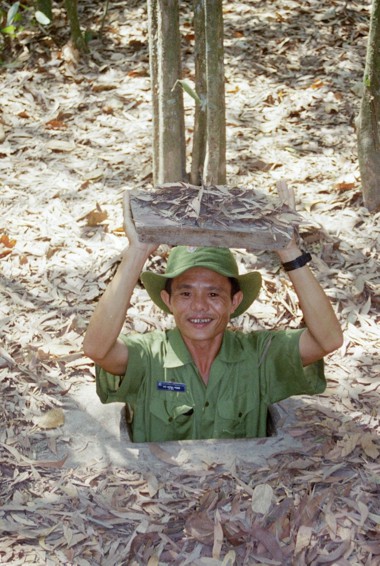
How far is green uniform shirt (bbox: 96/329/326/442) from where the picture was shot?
435 cm

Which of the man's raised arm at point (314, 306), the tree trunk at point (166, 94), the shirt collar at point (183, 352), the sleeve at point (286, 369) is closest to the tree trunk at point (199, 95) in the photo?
the tree trunk at point (166, 94)

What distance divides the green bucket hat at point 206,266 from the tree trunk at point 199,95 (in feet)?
6.31

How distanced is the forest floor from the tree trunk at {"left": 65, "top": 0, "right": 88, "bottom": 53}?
102mm

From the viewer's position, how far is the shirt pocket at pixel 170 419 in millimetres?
4367

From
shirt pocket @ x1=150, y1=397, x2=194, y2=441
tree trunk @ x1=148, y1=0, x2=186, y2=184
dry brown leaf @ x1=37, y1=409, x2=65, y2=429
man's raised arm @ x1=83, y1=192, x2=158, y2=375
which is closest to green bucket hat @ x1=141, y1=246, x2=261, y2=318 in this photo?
man's raised arm @ x1=83, y1=192, x2=158, y2=375

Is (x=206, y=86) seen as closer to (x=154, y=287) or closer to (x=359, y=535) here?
(x=154, y=287)

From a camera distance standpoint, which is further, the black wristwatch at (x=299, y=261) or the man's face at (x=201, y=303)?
the man's face at (x=201, y=303)

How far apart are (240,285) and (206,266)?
35 centimetres

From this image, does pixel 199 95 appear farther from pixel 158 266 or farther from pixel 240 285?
pixel 240 285

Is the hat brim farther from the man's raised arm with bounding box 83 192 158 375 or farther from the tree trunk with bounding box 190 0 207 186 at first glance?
the tree trunk with bounding box 190 0 207 186

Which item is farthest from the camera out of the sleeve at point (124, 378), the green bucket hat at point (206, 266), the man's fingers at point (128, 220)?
the sleeve at point (124, 378)

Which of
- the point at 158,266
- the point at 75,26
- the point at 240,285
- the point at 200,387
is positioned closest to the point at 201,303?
the point at 240,285

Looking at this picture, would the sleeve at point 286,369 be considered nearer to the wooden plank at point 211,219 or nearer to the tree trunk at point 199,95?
the wooden plank at point 211,219

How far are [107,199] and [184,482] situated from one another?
3.00 meters
